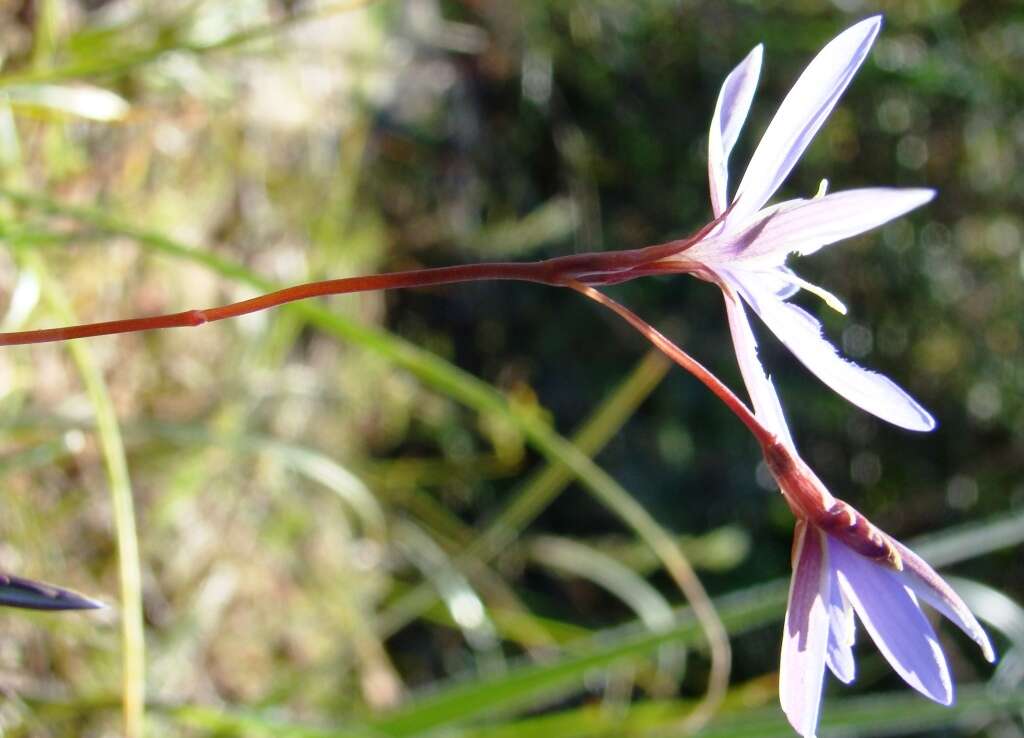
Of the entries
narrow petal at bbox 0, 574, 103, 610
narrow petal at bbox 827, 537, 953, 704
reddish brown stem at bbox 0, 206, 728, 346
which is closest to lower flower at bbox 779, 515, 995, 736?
narrow petal at bbox 827, 537, 953, 704

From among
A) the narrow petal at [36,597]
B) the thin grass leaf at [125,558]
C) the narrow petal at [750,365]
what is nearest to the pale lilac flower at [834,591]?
the narrow petal at [750,365]

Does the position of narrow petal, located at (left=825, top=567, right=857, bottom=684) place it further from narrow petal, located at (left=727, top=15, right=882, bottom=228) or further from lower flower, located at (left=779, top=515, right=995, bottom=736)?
narrow petal, located at (left=727, top=15, right=882, bottom=228)

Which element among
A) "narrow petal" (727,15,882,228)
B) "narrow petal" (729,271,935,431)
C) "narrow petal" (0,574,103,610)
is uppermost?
"narrow petal" (727,15,882,228)

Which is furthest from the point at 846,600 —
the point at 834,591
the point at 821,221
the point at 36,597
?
the point at 36,597

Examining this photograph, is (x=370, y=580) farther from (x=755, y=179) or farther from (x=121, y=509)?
(x=755, y=179)

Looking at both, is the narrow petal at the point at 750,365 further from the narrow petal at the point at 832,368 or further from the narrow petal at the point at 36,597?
the narrow petal at the point at 36,597

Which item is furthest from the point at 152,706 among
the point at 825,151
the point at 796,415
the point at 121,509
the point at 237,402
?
the point at 825,151
